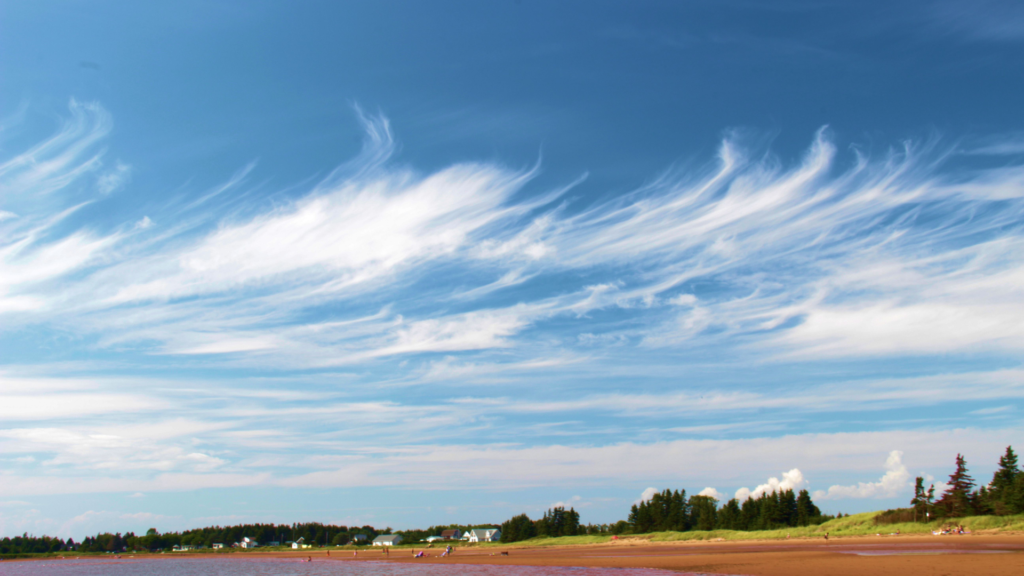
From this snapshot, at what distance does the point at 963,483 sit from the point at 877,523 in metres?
16.9

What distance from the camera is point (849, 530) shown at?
3396 inches

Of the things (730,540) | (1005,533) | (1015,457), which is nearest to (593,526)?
(730,540)

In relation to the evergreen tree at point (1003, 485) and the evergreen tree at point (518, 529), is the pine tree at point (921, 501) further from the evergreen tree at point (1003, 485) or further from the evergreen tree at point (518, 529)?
the evergreen tree at point (518, 529)

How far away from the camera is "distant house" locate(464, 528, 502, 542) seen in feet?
589

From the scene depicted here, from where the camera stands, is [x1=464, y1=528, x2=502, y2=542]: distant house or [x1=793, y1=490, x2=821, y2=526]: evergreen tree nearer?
[x1=793, y1=490, x2=821, y2=526]: evergreen tree

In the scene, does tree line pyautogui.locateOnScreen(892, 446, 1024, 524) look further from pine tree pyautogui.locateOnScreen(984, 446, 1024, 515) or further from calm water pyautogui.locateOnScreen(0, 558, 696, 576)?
calm water pyautogui.locateOnScreen(0, 558, 696, 576)

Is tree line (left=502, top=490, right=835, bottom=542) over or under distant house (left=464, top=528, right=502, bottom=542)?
over

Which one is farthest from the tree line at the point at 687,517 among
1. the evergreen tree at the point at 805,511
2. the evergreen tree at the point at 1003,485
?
the evergreen tree at the point at 1003,485

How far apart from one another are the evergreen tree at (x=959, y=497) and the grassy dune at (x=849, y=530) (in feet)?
32.9

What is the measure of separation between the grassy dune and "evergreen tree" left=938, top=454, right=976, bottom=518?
32.9 feet

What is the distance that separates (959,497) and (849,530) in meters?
18.6

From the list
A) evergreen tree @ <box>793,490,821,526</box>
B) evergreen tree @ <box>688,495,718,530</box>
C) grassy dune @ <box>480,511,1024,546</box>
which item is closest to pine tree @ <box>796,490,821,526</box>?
evergreen tree @ <box>793,490,821,526</box>

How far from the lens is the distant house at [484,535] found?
17951 cm

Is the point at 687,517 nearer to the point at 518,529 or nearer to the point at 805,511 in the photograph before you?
the point at 805,511
